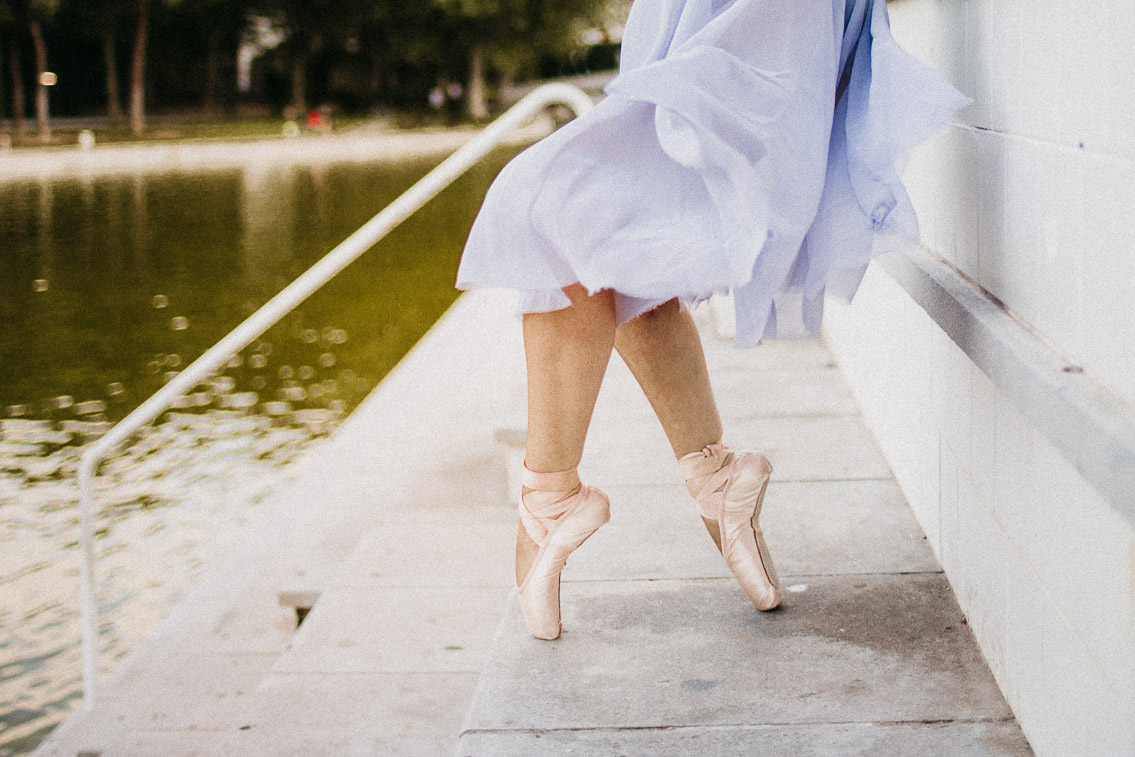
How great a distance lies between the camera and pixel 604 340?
69.7 inches

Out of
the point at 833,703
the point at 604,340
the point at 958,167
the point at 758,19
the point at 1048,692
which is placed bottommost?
the point at 833,703

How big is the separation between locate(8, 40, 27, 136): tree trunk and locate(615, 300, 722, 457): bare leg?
35.7 metres

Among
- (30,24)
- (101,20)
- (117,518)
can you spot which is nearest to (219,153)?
(30,24)

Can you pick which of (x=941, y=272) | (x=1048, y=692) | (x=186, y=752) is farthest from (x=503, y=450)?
(x=1048, y=692)

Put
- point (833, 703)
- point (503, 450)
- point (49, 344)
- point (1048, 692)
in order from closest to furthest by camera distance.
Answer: point (1048, 692) < point (833, 703) < point (503, 450) < point (49, 344)

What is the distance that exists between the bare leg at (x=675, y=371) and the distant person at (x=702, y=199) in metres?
0.06

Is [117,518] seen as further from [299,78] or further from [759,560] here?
[299,78]

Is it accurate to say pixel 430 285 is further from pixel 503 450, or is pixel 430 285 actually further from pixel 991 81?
pixel 991 81

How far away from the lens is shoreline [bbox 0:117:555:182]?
2347 cm

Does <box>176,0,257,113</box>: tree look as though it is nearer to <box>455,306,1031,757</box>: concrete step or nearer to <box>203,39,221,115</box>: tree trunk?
<box>203,39,221,115</box>: tree trunk

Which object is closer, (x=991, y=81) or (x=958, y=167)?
(x=991, y=81)

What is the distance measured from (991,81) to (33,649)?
300 centimetres

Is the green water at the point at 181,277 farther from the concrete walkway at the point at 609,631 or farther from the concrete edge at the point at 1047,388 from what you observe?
the concrete edge at the point at 1047,388

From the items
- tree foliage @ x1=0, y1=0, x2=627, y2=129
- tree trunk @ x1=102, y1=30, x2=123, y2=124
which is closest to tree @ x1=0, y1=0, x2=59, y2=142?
tree trunk @ x1=102, y1=30, x2=123, y2=124
